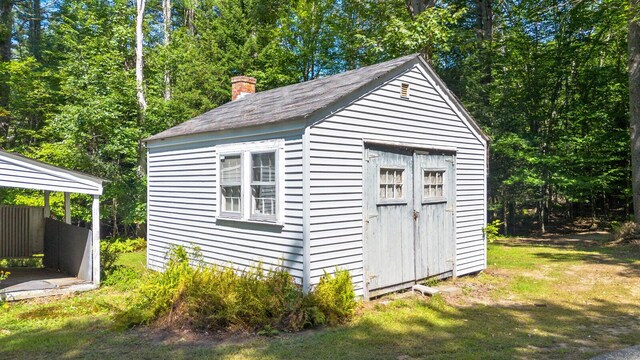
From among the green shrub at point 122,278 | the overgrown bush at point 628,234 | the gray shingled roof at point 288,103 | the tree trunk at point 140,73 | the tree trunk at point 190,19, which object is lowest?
the green shrub at point 122,278

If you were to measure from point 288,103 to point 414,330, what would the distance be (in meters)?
4.68

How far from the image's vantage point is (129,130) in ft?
54.6

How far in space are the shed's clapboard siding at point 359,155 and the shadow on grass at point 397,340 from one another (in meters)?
1.24

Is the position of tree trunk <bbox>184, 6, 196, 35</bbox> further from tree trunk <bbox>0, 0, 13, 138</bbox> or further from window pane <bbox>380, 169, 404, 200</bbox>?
window pane <bbox>380, 169, 404, 200</bbox>

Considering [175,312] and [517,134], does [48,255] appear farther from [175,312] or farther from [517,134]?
[517,134]

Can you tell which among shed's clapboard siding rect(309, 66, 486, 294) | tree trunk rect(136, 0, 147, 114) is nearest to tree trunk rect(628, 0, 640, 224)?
shed's clapboard siding rect(309, 66, 486, 294)

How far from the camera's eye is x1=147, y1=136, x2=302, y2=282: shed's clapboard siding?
6.95 m

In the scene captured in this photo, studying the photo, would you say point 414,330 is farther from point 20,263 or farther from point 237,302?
point 20,263

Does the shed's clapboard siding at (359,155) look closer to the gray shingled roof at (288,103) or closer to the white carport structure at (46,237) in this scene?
the gray shingled roof at (288,103)

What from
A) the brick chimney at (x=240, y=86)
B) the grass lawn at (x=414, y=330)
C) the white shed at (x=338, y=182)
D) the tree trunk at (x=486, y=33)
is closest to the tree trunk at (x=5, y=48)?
Answer: the brick chimney at (x=240, y=86)

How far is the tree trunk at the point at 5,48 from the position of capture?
1928 centimetres

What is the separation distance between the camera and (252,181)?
7828 millimetres

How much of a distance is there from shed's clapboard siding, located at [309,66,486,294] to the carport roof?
4.63 m

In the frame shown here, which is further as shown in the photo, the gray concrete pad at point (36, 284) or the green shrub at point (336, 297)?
the gray concrete pad at point (36, 284)
